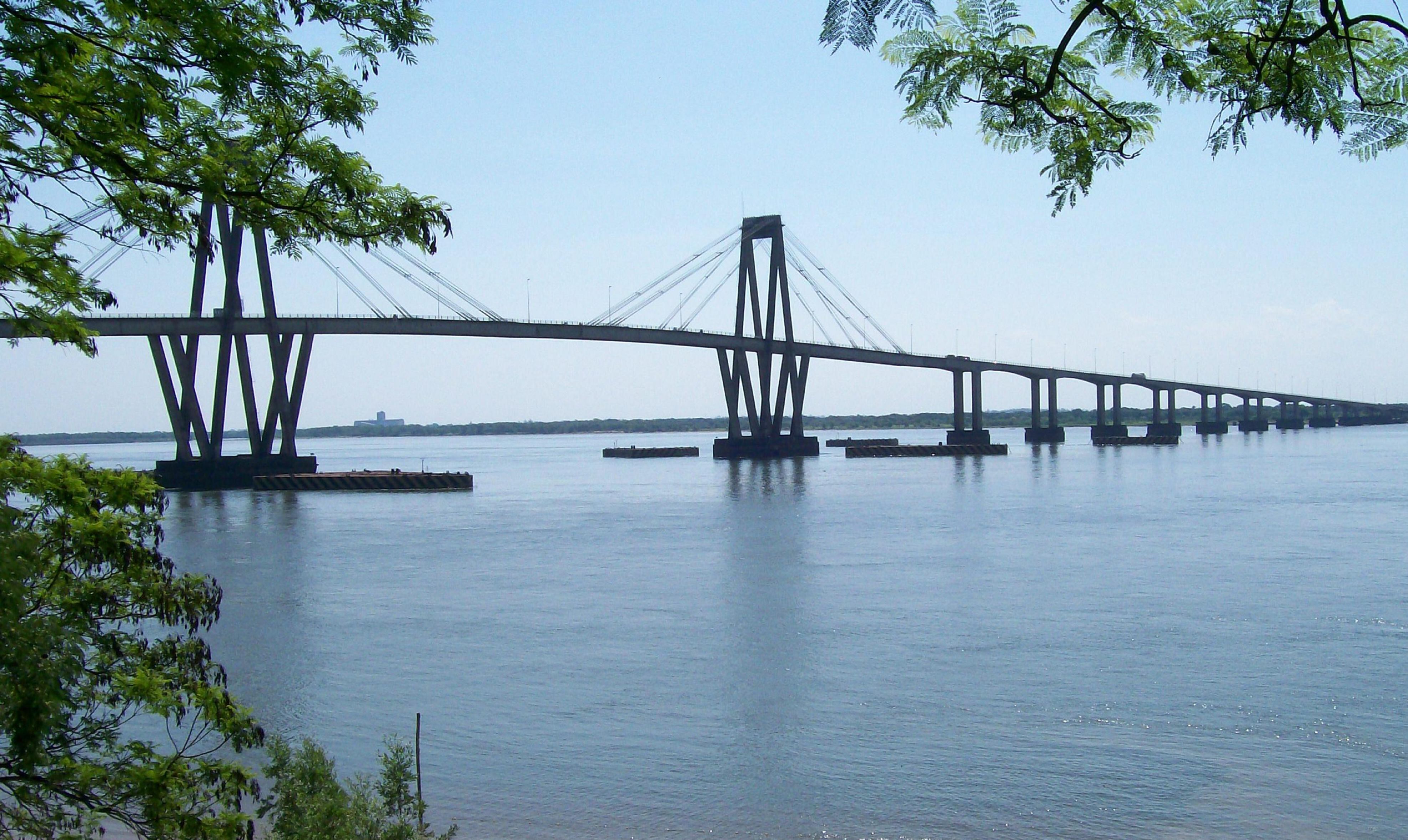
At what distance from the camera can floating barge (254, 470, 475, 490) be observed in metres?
60.8

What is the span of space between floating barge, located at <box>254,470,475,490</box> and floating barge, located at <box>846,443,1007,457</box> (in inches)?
1872

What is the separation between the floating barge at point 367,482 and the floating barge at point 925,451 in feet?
156

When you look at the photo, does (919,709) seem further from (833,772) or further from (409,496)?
(409,496)

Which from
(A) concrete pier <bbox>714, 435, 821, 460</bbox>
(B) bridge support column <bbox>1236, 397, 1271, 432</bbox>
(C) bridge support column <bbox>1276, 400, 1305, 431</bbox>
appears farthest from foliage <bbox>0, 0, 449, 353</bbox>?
(C) bridge support column <bbox>1276, 400, 1305, 431</bbox>

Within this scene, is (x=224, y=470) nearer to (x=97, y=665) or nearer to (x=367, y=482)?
(x=367, y=482)

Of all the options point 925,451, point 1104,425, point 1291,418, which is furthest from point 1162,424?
point 1291,418

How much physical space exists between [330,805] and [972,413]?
10019 cm

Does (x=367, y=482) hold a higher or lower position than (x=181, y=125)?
lower

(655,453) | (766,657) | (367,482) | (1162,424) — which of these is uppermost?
(1162,424)

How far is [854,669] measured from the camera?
15062 mm

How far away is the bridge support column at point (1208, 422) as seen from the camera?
5605 inches

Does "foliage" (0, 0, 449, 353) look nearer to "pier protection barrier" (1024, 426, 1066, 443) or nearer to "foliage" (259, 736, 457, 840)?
"foliage" (259, 736, 457, 840)

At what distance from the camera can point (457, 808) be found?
992 centimetres

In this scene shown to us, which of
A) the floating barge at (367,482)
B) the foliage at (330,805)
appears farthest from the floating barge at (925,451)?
the foliage at (330,805)
